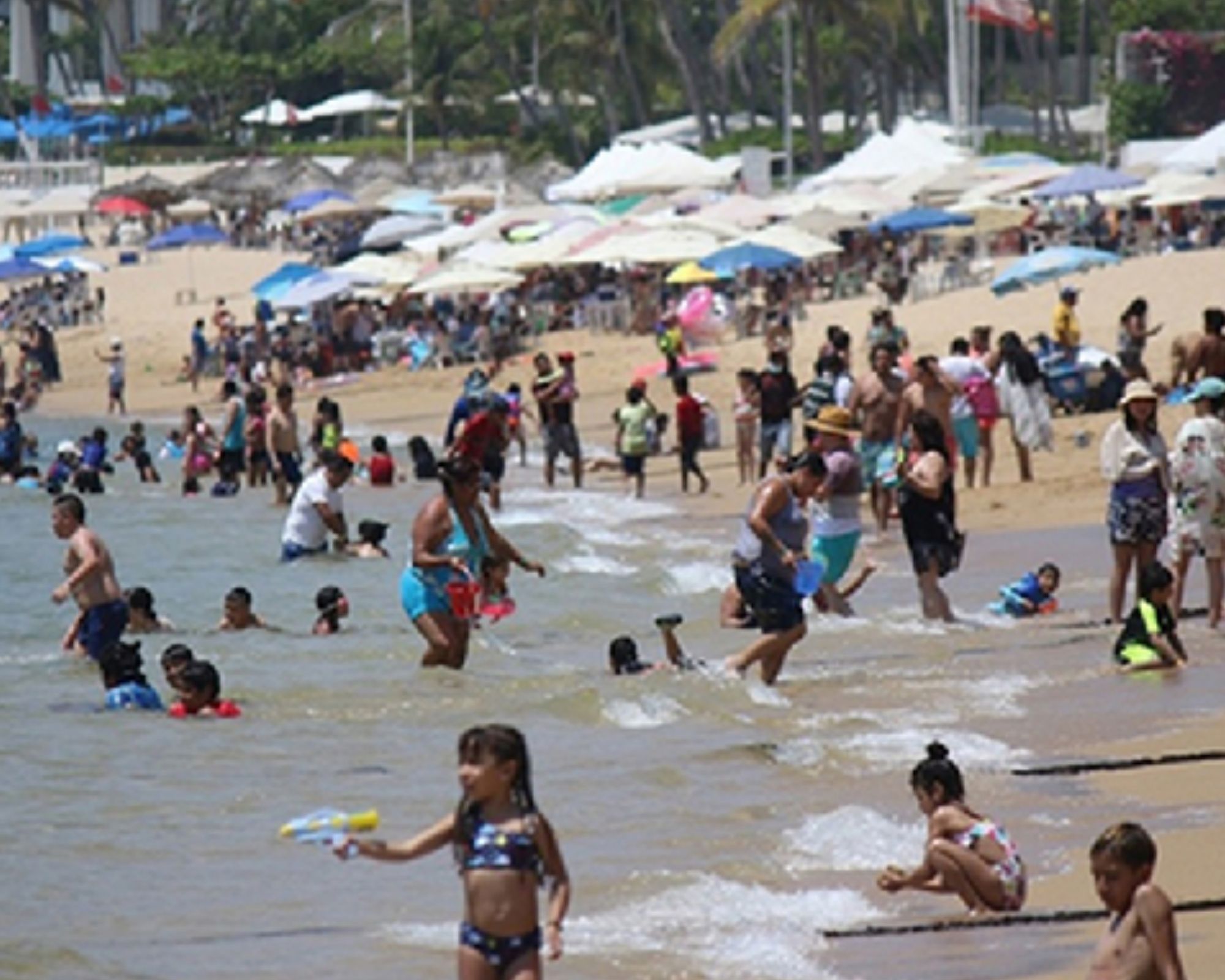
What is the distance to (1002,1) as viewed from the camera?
4866 cm

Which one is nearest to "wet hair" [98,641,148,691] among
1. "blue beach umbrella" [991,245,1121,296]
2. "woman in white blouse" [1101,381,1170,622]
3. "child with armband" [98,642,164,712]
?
"child with armband" [98,642,164,712]

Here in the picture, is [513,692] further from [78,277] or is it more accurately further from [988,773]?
[78,277]

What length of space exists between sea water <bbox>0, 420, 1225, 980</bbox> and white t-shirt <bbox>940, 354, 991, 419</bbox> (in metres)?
2.07

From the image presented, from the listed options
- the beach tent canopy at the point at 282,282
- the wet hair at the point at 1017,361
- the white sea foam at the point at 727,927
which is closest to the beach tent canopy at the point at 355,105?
the beach tent canopy at the point at 282,282

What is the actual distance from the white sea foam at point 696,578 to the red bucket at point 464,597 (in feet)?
16.1

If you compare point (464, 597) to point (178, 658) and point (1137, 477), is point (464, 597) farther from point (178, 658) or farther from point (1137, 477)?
point (1137, 477)

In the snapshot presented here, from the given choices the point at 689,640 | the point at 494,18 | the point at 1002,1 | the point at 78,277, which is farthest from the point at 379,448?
the point at 494,18

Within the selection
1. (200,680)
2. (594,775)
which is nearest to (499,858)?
(594,775)

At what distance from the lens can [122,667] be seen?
13.1 metres

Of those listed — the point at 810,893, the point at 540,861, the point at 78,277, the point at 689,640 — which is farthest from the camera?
the point at 78,277

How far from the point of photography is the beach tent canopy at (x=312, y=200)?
5784 centimetres

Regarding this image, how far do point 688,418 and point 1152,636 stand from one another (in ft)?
34.8

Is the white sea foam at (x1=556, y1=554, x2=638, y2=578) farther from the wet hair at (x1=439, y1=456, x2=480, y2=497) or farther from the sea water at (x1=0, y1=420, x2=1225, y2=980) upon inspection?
the wet hair at (x1=439, y1=456, x2=480, y2=497)

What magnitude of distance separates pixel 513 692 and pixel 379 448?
12842 mm
